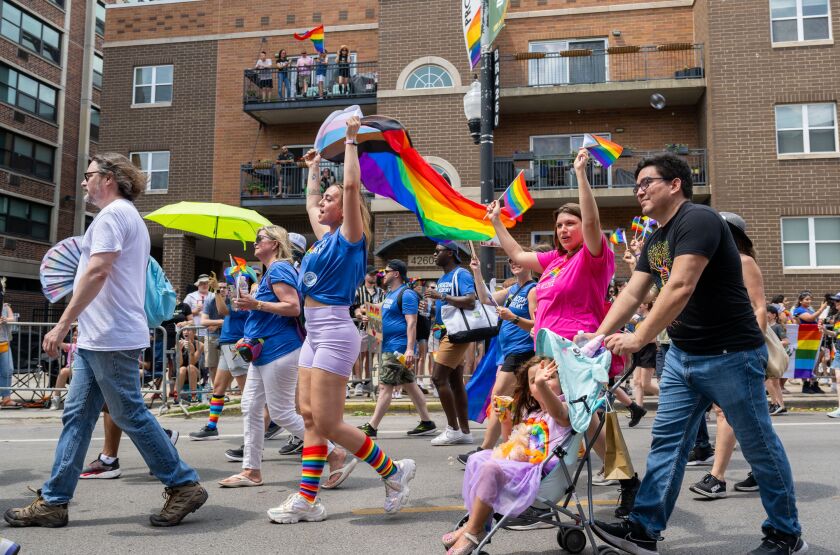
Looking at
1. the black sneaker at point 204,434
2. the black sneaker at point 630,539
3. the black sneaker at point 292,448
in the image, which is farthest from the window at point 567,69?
the black sneaker at point 630,539

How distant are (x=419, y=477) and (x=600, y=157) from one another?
295 cm

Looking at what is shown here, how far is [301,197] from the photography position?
839 inches

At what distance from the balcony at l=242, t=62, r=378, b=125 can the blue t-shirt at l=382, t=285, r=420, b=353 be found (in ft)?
47.3

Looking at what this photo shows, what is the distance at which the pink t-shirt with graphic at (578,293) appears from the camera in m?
4.48

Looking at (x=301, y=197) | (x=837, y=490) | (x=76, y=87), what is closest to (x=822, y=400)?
(x=837, y=490)

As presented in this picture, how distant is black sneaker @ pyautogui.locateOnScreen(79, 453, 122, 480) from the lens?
5.71 metres

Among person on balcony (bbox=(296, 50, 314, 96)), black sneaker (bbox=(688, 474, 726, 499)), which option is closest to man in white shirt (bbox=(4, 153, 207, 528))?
black sneaker (bbox=(688, 474, 726, 499))

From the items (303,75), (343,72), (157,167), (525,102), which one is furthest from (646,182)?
(157,167)

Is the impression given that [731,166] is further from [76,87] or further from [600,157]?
[76,87]

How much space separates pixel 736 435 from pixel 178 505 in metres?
3.24

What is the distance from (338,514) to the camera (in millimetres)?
4625

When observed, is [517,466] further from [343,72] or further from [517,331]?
[343,72]

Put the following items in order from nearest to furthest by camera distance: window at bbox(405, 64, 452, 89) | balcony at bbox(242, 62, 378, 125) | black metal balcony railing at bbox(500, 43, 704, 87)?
black metal balcony railing at bbox(500, 43, 704, 87) → window at bbox(405, 64, 452, 89) → balcony at bbox(242, 62, 378, 125)

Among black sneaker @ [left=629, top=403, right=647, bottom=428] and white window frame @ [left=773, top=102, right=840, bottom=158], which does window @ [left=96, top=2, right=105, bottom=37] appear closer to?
white window frame @ [left=773, top=102, right=840, bottom=158]
